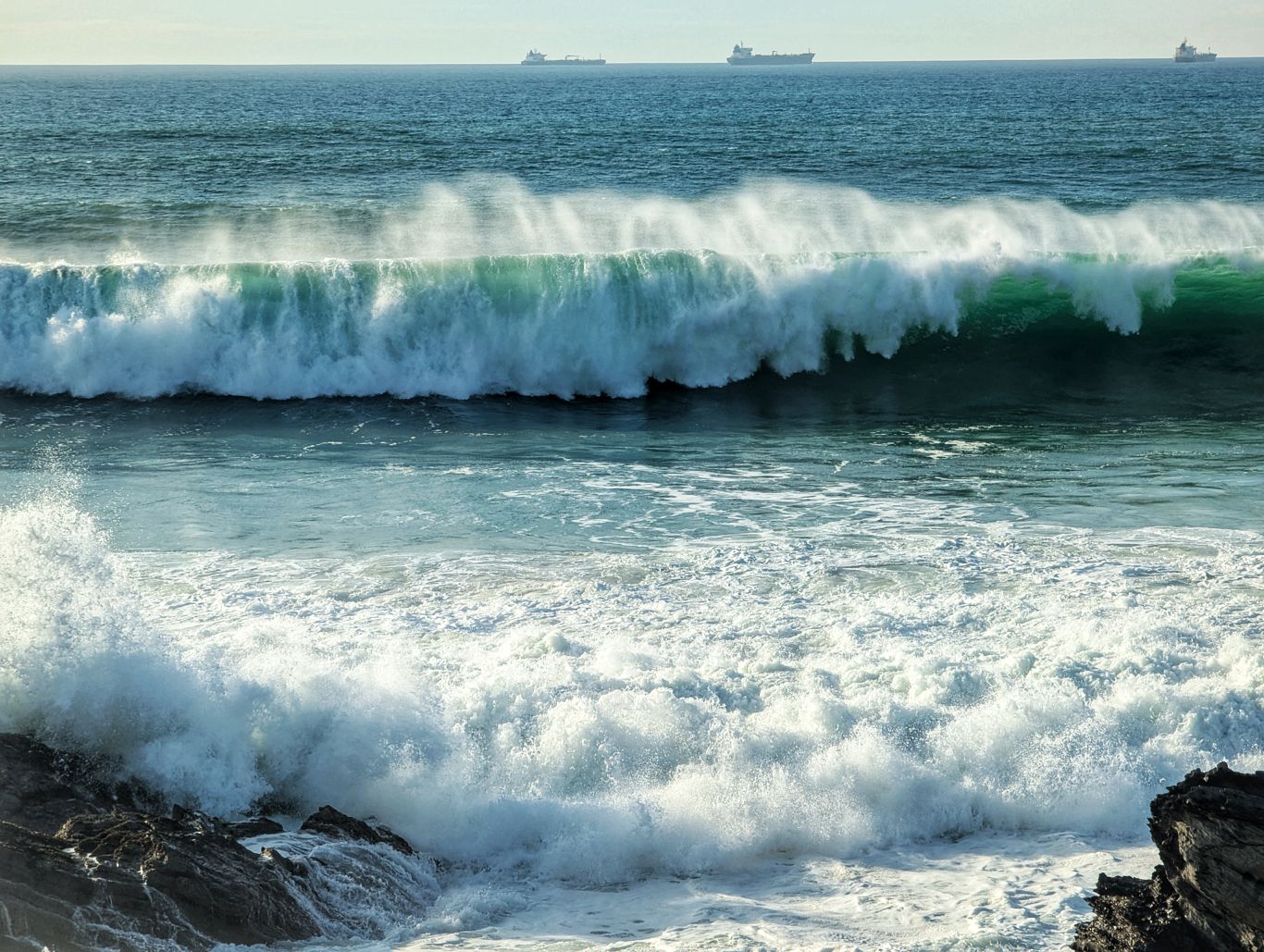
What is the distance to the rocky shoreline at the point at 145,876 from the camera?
4453 millimetres

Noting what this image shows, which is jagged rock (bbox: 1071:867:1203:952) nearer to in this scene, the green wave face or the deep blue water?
the green wave face

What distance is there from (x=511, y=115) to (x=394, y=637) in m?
57.6

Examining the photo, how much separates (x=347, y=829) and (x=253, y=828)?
16.4 inches

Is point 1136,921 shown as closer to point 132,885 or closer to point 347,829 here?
point 347,829

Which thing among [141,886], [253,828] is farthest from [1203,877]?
[253,828]

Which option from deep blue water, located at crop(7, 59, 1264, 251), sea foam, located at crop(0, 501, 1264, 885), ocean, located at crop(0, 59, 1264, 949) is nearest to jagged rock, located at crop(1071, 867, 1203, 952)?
ocean, located at crop(0, 59, 1264, 949)

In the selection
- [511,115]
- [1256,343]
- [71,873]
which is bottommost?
[71,873]

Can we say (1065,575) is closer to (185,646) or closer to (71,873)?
(185,646)

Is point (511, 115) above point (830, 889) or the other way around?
above

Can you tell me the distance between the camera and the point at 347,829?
Answer: 5.70 m

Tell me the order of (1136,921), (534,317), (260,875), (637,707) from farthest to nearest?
(534,317) < (637,707) < (260,875) < (1136,921)

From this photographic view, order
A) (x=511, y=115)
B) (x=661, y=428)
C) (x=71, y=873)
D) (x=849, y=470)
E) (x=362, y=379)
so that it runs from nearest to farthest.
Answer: (x=71, y=873) < (x=849, y=470) < (x=661, y=428) < (x=362, y=379) < (x=511, y=115)

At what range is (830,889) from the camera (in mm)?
5516

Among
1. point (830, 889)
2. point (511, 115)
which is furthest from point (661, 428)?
point (511, 115)
